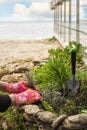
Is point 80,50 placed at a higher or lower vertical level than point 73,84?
lower

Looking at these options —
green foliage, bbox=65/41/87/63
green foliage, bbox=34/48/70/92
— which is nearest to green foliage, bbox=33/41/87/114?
green foliage, bbox=34/48/70/92

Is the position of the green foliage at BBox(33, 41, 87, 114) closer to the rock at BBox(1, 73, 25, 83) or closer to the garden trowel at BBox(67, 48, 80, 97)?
the garden trowel at BBox(67, 48, 80, 97)

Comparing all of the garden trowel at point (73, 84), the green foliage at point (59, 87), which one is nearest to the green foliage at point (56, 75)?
the green foliage at point (59, 87)

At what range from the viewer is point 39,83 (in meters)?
6.37

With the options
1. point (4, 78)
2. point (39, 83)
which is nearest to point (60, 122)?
point (39, 83)

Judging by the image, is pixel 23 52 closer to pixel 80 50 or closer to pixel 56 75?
pixel 80 50

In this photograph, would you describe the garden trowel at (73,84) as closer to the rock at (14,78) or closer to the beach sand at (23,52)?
the rock at (14,78)

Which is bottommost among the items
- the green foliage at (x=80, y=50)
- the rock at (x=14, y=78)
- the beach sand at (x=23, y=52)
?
the beach sand at (x=23, y=52)

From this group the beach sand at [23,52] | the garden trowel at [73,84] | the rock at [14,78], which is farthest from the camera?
the beach sand at [23,52]

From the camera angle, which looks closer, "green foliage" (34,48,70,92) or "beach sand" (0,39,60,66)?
"green foliage" (34,48,70,92)

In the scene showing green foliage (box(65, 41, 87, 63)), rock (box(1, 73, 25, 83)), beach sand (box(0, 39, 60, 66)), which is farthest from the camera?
beach sand (box(0, 39, 60, 66))

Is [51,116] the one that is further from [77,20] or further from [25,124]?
[77,20]

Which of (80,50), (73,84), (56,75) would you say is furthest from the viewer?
(80,50)

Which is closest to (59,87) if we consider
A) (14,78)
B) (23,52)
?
(14,78)
